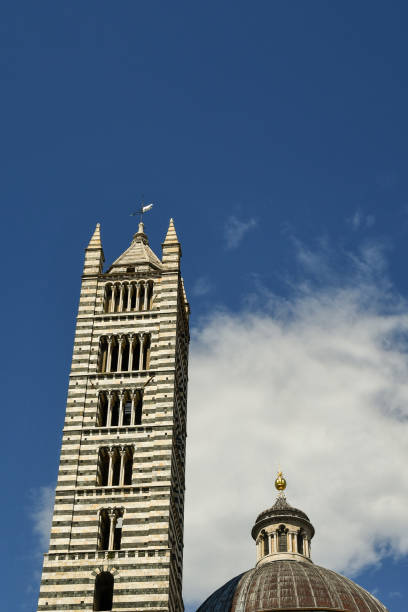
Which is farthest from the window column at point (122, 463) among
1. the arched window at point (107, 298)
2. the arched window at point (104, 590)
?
the arched window at point (107, 298)

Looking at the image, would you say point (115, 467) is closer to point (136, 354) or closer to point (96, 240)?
point (136, 354)

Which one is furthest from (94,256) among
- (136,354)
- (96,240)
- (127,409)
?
(127,409)

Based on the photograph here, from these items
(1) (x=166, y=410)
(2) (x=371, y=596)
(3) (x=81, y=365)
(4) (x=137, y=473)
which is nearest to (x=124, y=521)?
(4) (x=137, y=473)

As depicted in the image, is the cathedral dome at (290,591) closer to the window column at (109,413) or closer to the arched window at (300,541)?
the arched window at (300,541)

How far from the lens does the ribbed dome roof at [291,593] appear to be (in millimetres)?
35469

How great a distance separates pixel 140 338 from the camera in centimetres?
3800

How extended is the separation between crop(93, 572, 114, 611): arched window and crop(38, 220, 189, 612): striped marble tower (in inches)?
1.6

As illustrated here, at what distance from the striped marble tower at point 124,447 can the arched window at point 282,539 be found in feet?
30.9

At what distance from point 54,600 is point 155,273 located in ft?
51.5

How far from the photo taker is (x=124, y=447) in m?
34.4

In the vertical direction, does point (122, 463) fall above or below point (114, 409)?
below

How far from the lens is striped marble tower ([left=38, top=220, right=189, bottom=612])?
1222 inches

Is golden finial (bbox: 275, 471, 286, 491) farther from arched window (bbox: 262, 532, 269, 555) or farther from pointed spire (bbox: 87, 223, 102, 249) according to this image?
pointed spire (bbox: 87, 223, 102, 249)

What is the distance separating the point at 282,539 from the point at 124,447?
13866 mm
